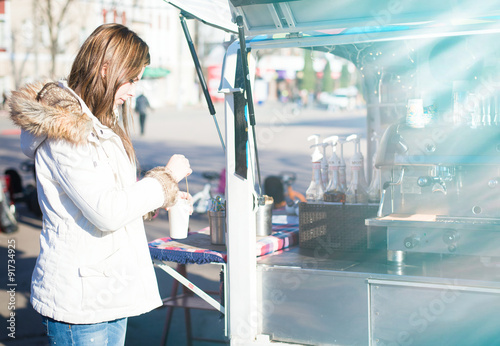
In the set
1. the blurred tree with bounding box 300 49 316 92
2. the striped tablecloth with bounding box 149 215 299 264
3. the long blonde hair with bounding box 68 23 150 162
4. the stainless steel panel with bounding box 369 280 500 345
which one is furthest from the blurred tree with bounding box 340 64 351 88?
the long blonde hair with bounding box 68 23 150 162

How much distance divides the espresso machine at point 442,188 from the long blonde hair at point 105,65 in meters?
1.51

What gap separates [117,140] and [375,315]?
1.69 metres

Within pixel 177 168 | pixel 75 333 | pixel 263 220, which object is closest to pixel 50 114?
pixel 177 168

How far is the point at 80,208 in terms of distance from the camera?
1.98 metres

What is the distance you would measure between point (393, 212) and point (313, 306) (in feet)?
2.23

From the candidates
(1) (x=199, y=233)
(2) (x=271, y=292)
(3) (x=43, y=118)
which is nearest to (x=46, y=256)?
(3) (x=43, y=118)

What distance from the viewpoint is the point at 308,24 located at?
2.99 meters

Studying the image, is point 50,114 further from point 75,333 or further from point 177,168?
point 75,333

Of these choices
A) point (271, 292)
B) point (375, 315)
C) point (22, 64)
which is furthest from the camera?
point (22, 64)

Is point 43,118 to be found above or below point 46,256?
above

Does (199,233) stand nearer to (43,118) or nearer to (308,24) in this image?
(308,24)

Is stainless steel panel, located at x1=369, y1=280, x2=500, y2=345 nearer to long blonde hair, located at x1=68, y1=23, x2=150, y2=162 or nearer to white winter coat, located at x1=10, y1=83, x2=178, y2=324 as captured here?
white winter coat, located at x1=10, y1=83, x2=178, y2=324

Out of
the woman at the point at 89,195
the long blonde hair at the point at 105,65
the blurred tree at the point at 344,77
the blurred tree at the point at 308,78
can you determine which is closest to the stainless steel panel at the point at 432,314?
the woman at the point at 89,195

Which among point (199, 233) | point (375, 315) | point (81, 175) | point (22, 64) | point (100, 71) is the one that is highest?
point (22, 64)
